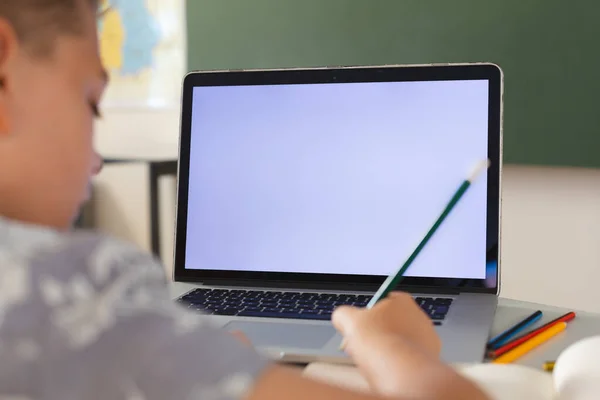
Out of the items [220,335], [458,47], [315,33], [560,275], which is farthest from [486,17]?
[220,335]

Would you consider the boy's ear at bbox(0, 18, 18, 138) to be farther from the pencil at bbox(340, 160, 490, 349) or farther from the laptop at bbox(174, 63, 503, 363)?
the laptop at bbox(174, 63, 503, 363)

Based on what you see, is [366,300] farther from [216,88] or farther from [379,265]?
[216,88]

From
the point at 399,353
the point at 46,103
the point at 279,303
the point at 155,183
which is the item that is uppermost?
the point at 46,103

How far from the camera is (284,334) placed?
0.65 metres

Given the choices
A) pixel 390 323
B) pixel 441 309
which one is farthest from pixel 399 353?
pixel 441 309

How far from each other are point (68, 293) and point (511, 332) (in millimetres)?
494

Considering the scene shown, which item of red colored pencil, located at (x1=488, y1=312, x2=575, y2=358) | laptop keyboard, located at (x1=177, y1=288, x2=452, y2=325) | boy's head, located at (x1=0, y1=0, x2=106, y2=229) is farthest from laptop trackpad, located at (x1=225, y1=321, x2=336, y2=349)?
boy's head, located at (x1=0, y1=0, x2=106, y2=229)

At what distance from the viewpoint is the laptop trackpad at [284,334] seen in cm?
62

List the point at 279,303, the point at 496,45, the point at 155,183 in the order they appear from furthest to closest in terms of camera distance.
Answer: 1. the point at 155,183
2. the point at 496,45
3. the point at 279,303

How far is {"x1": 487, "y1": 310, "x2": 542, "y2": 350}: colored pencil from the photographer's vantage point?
0.64 metres

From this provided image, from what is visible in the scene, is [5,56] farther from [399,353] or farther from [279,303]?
[279,303]

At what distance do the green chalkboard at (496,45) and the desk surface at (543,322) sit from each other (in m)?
0.84

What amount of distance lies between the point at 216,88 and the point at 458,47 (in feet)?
2.97

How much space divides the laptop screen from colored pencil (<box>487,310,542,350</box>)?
A: 10 centimetres
